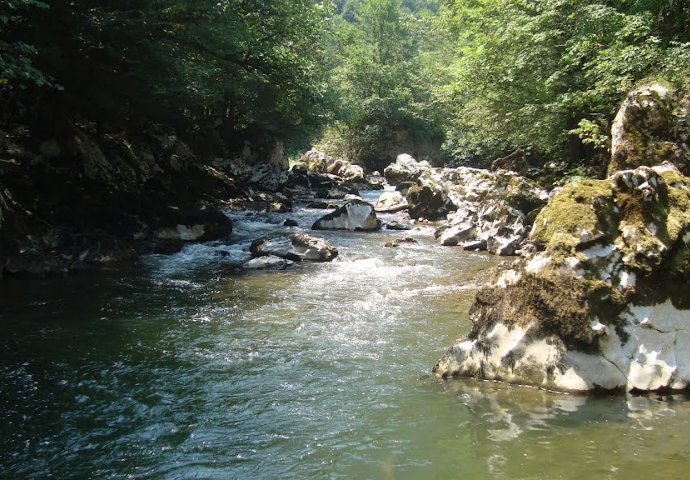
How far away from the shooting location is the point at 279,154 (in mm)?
28656

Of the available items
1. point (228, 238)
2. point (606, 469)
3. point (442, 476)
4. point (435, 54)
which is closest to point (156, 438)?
point (442, 476)

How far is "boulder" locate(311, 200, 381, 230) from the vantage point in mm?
18141

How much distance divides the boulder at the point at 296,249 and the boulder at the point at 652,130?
6564mm

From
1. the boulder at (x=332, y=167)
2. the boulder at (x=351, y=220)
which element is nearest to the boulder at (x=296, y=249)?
the boulder at (x=351, y=220)

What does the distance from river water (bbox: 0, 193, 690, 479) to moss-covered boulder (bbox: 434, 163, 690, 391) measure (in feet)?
0.91

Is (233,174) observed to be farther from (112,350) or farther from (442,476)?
(442,476)

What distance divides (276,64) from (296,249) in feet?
22.7

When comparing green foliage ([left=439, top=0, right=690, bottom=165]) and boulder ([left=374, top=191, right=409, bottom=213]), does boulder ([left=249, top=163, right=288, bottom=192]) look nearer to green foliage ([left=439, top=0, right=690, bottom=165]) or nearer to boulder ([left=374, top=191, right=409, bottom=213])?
boulder ([left=374, top=191, right=409, bottom=213])

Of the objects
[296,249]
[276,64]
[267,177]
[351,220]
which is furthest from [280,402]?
[267,177]

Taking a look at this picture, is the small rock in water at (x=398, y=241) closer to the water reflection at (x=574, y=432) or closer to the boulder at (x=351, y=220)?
the boulder at (x=351, y=220)

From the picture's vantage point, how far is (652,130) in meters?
11.1

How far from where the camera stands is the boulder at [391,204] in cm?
2259

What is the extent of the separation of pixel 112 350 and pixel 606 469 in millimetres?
5681

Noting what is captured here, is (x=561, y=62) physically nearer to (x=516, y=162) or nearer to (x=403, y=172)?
(x=516, y=162)
